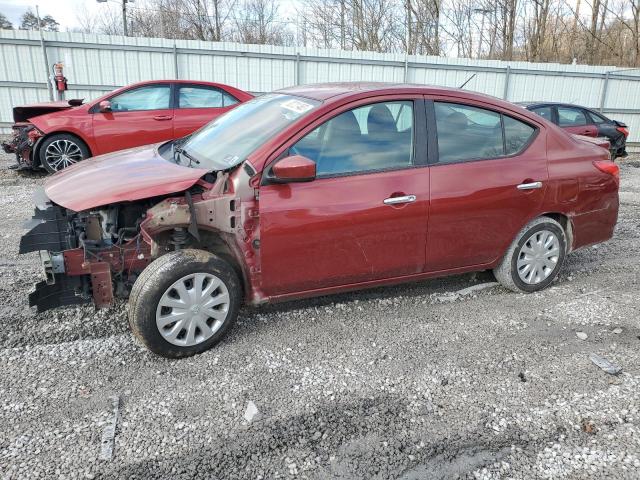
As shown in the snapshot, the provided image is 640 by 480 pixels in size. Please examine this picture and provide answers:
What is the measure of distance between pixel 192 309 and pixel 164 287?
238 mm

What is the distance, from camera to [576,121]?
1145 centimetres

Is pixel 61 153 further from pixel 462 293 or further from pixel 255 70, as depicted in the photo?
pixel 255 70

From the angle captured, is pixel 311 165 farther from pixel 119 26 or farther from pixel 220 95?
pixel 119 26

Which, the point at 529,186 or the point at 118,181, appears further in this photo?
the point at 529,186

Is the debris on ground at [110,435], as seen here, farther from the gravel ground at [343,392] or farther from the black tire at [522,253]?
the black tire at [522,253]

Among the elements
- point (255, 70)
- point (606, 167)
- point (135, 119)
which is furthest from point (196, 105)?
point (255, 70)

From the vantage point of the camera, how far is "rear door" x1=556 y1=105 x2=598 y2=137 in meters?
11.2

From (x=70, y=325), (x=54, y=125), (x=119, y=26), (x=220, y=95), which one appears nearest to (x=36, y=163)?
(x=54, y=125)

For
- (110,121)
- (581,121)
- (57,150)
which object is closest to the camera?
(57,150)

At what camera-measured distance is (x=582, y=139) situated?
186 inches

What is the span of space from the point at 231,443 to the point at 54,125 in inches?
282

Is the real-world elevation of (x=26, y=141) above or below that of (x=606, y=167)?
below

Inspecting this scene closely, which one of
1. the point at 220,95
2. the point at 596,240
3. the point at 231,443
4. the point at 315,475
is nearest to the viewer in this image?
the point at 315,475

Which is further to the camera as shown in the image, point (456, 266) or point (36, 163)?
point (36, 163)
